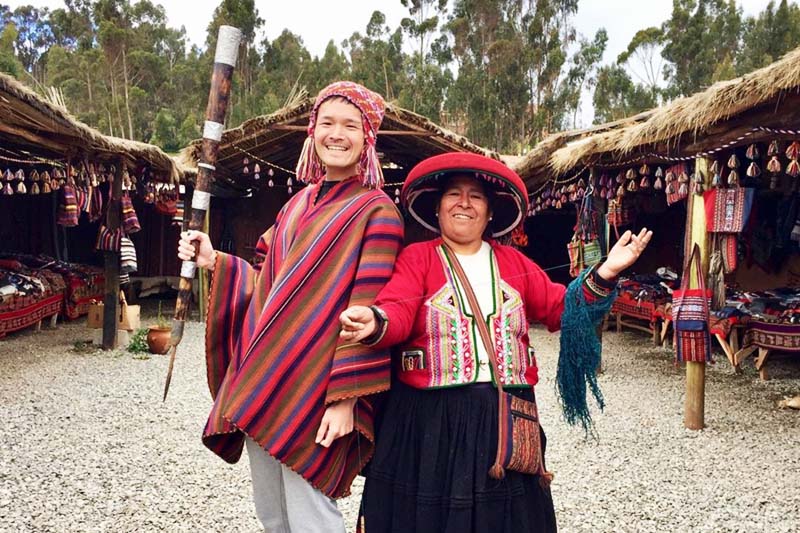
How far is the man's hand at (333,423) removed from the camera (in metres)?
1.60

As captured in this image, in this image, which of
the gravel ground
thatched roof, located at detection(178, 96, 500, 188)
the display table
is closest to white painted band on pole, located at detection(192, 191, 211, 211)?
the gravel ground

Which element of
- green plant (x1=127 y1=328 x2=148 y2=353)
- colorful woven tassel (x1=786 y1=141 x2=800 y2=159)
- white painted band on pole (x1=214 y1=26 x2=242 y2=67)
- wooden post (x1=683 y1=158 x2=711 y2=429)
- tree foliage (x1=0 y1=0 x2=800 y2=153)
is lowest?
green plant (x1=127 y1=328 x2=148 y2=353)

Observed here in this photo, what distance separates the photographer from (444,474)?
5.35 feet

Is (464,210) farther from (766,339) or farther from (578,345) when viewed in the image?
(766,339)

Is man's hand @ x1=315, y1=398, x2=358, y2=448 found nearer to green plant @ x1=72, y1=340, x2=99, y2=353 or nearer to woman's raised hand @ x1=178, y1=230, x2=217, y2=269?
woman's raised hand @ x1=178, y1=230, x2=217, y2=269

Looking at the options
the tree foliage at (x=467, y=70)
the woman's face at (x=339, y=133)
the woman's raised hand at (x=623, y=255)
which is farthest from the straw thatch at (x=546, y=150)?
the tree foliage at (x=467, y=70)

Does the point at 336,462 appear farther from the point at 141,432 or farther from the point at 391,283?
the point at 141,432

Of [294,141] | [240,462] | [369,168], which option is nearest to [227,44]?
[369,168]

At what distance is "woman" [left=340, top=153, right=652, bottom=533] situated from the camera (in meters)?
1.61

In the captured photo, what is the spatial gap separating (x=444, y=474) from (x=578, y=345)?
0.51 m

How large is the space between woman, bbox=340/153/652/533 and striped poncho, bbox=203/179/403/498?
2.9 inches

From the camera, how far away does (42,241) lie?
1157 centimetres

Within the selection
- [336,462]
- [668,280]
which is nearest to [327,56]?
[668,280]

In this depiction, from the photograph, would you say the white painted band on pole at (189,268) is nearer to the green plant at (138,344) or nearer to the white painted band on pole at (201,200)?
the white painted band on pole at (201,200)
